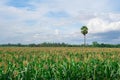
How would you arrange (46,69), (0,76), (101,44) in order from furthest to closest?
(101,44)
(46,69)
(0,76)

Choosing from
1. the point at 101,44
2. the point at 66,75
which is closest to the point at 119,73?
the point at 66,75

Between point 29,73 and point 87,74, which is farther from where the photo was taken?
point 87,74

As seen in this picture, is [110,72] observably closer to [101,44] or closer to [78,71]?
[78,71]

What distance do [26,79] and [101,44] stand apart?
8969 centimetres

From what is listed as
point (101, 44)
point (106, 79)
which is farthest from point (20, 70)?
point (101, 44)

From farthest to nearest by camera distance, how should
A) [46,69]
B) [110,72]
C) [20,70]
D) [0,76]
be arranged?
1. [110,72]
2. [46,69]
3. [20,70]
4. [0,76]

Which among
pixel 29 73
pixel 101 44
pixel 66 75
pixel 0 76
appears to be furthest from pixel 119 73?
pixel 101 44

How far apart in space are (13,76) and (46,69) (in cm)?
198

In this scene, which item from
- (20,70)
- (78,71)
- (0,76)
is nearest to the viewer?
(0,76)

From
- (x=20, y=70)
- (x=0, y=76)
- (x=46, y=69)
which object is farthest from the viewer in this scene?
(x=46, y=69)

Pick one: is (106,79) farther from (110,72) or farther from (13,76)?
(13,76)

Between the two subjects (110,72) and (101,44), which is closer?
(110,72)

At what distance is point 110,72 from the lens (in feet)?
56.1

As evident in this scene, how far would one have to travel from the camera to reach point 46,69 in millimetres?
14562
